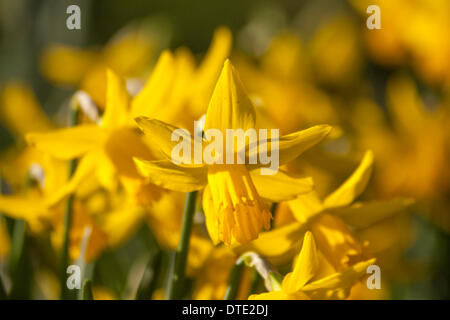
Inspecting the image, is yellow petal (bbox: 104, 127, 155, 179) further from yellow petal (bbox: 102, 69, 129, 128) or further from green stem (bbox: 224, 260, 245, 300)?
green stem (bbox: 224, 260, 245, 300)

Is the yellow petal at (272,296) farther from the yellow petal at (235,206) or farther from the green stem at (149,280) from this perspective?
the green stem at (149,280)

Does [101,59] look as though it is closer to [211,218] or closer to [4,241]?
[4,241]

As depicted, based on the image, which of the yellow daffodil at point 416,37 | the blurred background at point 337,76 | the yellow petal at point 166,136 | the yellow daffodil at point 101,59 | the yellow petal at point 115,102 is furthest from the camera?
the yellow daffodil at point 101,59

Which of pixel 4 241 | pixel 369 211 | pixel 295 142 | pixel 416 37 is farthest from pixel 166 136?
pixel 416 37

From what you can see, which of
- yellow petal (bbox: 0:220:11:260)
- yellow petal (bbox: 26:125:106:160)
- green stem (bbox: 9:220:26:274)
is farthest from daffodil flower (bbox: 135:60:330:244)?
yellow petal (bbox: 0:220:11:260)

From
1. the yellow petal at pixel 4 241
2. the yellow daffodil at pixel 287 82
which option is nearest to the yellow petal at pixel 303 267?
the yellow petal at pixel 4 241

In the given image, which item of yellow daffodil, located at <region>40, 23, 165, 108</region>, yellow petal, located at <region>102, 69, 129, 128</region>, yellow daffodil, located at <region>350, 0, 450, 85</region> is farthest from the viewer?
yellow daffodil, located at <region>40, 23, 165, 108</region>
